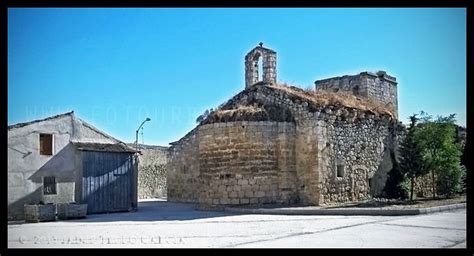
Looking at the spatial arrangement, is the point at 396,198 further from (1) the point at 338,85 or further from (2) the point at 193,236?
(2) the point at 193,236

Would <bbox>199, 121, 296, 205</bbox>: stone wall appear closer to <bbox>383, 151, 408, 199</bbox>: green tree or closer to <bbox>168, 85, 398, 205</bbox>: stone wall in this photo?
<bbox>168, 85, 398, 205</bbox>: stone wall

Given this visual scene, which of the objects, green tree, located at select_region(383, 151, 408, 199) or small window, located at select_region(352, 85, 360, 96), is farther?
small window, located at select_region(352, 85, 360, 96)

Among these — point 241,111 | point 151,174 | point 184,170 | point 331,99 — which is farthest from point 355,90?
point 151,174

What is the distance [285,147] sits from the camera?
16453 mm

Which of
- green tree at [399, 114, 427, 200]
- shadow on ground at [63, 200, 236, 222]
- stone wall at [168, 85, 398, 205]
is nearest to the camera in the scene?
shadow on ground at [63, 200, 236, 222]

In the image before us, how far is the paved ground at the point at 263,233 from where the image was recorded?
798 centimetres

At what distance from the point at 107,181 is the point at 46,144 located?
2254 mm

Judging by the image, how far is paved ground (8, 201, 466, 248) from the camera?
7984mm

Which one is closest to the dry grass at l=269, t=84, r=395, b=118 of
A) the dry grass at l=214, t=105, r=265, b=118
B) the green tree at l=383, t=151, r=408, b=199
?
the dry grass at l=214, t=105, r=265, b=118

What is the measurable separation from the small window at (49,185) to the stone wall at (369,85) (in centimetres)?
1326

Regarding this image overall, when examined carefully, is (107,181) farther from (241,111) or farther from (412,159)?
(412,159)

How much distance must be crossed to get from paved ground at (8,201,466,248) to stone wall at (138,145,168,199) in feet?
52.6

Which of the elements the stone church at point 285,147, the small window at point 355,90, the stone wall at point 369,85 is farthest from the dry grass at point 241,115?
the small window at point 355,90
